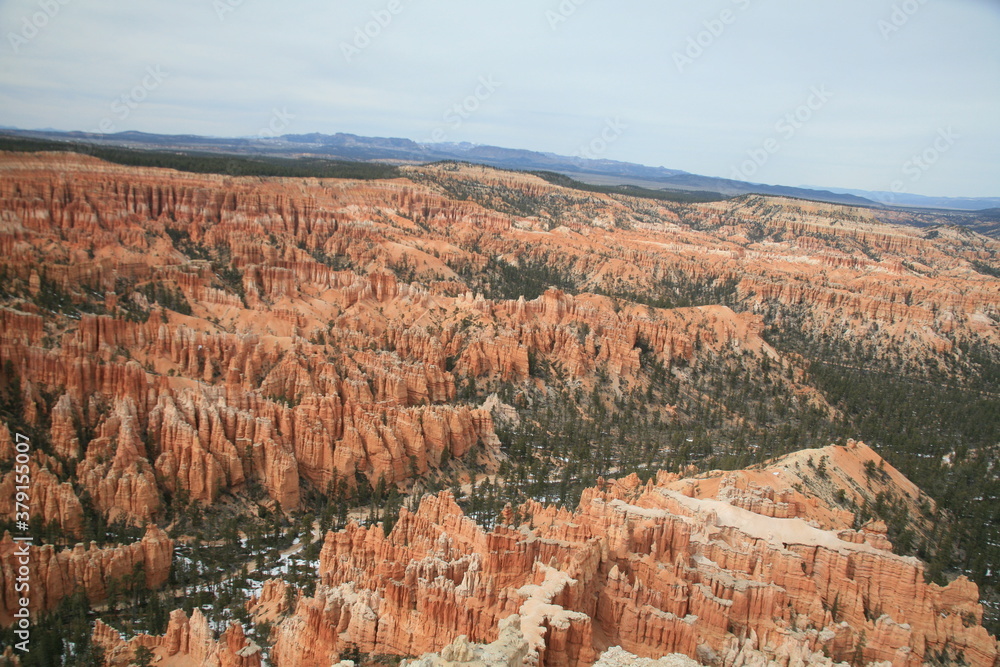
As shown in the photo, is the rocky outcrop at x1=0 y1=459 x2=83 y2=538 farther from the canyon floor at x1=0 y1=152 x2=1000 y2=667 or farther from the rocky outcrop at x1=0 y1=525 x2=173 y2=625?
the rocky outcrop at x1=0 y1=525 x2=173 y2=625

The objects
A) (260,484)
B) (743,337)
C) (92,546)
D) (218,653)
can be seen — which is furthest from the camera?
(743,337)

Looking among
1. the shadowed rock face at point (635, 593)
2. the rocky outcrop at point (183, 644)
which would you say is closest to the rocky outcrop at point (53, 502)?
→ the rocky outcrop at point (183, 644)

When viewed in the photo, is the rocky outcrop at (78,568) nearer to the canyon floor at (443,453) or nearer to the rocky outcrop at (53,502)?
the canyon floor at (443,453)

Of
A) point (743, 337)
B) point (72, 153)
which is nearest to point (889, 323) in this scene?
point (743, 337)

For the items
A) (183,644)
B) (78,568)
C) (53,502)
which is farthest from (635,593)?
(53,502)

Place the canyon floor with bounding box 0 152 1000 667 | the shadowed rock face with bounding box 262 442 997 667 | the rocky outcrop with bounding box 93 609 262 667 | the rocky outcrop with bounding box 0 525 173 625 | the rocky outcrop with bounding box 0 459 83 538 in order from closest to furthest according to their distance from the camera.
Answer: the shadowed rock face with bounding box 262 442 997 667, the rocky outcrop with bounding box 93 609 262 667, the canyon floor with bounding box 0 152 1000 667, the rocky outcrop with bounding box 0 525 173 625, the rocky outcrop with bounding box 0 459 83 538

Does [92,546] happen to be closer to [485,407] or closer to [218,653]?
[218,653]

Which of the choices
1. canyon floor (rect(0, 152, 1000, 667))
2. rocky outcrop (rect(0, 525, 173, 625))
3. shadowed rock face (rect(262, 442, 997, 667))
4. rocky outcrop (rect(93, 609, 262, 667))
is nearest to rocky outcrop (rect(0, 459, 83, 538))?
canyon floor (rect(0, 152, 1000, 667))
